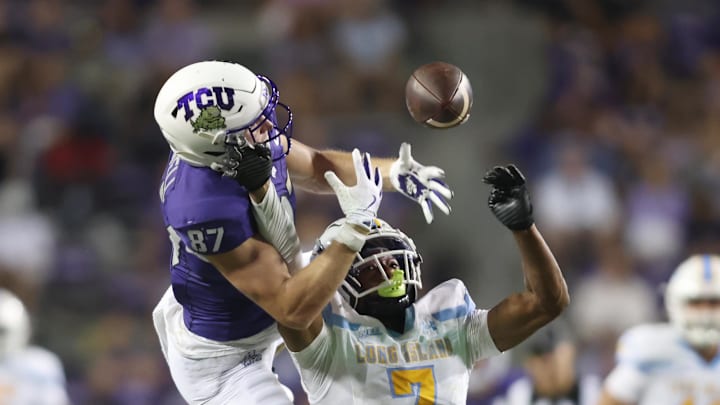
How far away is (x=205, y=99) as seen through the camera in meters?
3.81

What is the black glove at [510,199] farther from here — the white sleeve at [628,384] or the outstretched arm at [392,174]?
the white sleeve at [628,384]

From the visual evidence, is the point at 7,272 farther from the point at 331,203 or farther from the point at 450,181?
the point at 450,181

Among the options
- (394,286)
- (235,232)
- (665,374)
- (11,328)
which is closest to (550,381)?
(665,374)

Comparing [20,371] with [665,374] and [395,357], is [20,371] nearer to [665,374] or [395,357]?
[395,357]

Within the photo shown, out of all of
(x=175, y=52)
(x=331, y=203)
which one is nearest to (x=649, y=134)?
(x=331, y=203)

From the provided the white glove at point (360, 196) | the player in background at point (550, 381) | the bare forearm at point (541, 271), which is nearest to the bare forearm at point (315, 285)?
the white glove at point (360, 196)

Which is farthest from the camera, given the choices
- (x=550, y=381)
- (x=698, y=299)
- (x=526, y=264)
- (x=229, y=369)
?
(x=550, y=381)

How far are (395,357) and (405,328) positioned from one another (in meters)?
0.12

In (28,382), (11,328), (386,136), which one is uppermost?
(386,136)

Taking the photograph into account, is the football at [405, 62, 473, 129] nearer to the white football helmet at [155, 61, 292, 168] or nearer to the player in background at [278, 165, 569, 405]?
the player in background at [278, 165, 569, 405]

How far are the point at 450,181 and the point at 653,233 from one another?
144 cm

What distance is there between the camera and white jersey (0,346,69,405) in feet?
20.1

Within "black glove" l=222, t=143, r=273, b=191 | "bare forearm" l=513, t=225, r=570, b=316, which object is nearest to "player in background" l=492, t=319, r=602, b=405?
"bare forearm" l=513, t=225, r=570, b=316

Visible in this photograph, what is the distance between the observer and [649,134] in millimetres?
8469
